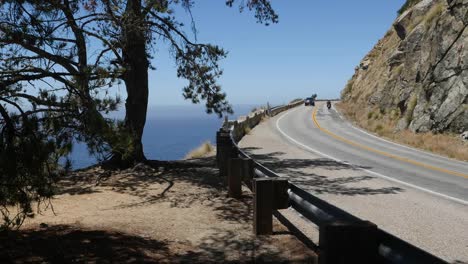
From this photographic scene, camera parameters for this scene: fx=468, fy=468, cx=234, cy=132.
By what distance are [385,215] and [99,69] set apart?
5612 mm

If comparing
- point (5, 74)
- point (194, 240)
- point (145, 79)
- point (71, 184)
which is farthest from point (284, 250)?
point (145, 79)

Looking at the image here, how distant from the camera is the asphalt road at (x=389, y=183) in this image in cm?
744

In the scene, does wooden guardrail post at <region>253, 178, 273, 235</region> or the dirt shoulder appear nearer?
the dirt shoulder

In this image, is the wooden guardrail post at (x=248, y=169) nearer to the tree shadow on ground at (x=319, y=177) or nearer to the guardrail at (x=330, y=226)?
the guardrail at (x=330, y=226)

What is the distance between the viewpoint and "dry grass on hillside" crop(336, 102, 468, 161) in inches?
837

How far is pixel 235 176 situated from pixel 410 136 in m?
20.2

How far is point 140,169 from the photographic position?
45.2ft

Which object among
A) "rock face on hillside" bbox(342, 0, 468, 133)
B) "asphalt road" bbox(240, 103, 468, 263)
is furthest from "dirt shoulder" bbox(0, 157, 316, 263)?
"rock face on hillside" bbox(342, 0, 468, 133)

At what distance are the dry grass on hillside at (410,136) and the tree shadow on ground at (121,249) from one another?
16.0m

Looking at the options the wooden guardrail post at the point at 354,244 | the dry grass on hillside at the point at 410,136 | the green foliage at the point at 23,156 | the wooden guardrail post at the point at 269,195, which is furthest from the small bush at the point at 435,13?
the wooden guardrail post at the point at 354,244

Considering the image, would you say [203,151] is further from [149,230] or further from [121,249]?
[121,249]

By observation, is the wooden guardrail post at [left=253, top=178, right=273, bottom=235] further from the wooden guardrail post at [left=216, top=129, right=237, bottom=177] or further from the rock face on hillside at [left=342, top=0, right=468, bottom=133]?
the rock face on hillside at [left=342, top=0, right=468, bottom=133]

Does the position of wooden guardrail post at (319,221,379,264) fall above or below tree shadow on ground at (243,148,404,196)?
above

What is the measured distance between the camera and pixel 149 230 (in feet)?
22.7
